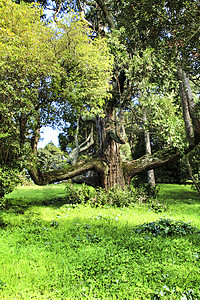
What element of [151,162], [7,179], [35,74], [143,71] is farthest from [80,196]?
[143,71]

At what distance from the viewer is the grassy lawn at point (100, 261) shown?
9.64ft

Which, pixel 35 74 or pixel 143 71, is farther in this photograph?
pixel 143 71

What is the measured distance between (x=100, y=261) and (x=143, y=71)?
794 cm

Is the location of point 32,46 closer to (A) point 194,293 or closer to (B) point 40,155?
(A) point 194,293

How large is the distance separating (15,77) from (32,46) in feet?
3.34

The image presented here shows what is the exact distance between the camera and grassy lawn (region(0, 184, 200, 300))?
2938mm

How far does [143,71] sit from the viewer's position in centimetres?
928

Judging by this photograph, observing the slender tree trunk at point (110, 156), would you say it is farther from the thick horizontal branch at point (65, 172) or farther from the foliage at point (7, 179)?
the foliage at point (7, 179)

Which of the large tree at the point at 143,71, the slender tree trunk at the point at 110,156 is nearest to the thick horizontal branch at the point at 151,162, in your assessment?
the large tree at the point at 143,71

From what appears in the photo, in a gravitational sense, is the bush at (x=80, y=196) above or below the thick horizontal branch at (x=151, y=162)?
below

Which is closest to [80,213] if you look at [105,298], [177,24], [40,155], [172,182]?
[105,298]

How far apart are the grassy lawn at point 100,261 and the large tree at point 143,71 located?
3.25 m

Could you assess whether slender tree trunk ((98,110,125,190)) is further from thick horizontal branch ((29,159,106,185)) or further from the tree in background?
the tree in background

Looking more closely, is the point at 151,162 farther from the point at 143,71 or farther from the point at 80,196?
the point at 143,71
